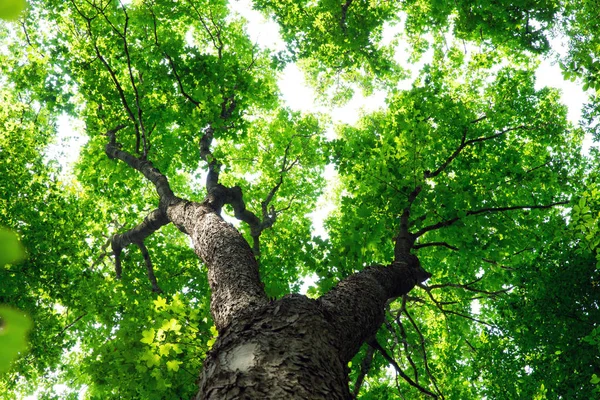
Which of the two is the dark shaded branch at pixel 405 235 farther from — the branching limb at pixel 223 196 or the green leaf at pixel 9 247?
the green leaf at pixel 9 247

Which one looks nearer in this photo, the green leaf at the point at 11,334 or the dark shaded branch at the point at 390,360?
the green leaf at the point at 11,334

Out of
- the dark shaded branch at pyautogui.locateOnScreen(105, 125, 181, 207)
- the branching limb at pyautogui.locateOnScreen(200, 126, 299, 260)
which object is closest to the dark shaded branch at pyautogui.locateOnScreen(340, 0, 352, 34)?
the branching limb at pyautogui.locateOnScreen(200, 126, 299, 260)

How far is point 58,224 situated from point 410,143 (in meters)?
7.78

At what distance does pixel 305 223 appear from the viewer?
42.0ft

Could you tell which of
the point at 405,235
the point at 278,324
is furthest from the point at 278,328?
the point at 405,235

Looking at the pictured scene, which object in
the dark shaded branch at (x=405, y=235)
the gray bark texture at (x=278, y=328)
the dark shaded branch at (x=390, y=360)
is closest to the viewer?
the gray bark texture at (x=278, y=328)

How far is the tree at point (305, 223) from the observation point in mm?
4035

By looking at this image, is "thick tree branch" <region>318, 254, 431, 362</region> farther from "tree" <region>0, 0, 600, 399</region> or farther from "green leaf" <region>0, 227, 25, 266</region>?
"green leaf" <region>0, 227, 25, 266</region>

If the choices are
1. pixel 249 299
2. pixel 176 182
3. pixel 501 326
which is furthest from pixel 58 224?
pixel 501 326

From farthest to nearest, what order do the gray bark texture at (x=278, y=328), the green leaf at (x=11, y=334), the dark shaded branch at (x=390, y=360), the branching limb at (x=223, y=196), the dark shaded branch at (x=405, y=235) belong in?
the branching limb at (x=223, y=196) < the dark shaded branch at (x=405, y=235) < the dark shaded branch at (x=390, y=360) < the gray bark texture at (x=278, y=328) < the green leaf at (x=11, y=334)

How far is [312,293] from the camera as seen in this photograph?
16.9 feet

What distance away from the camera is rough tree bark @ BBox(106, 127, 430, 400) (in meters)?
2.30

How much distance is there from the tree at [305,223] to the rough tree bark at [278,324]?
2 cm

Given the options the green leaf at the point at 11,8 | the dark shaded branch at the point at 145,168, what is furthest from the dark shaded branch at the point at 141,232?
the green leaf at the point at 11,8
